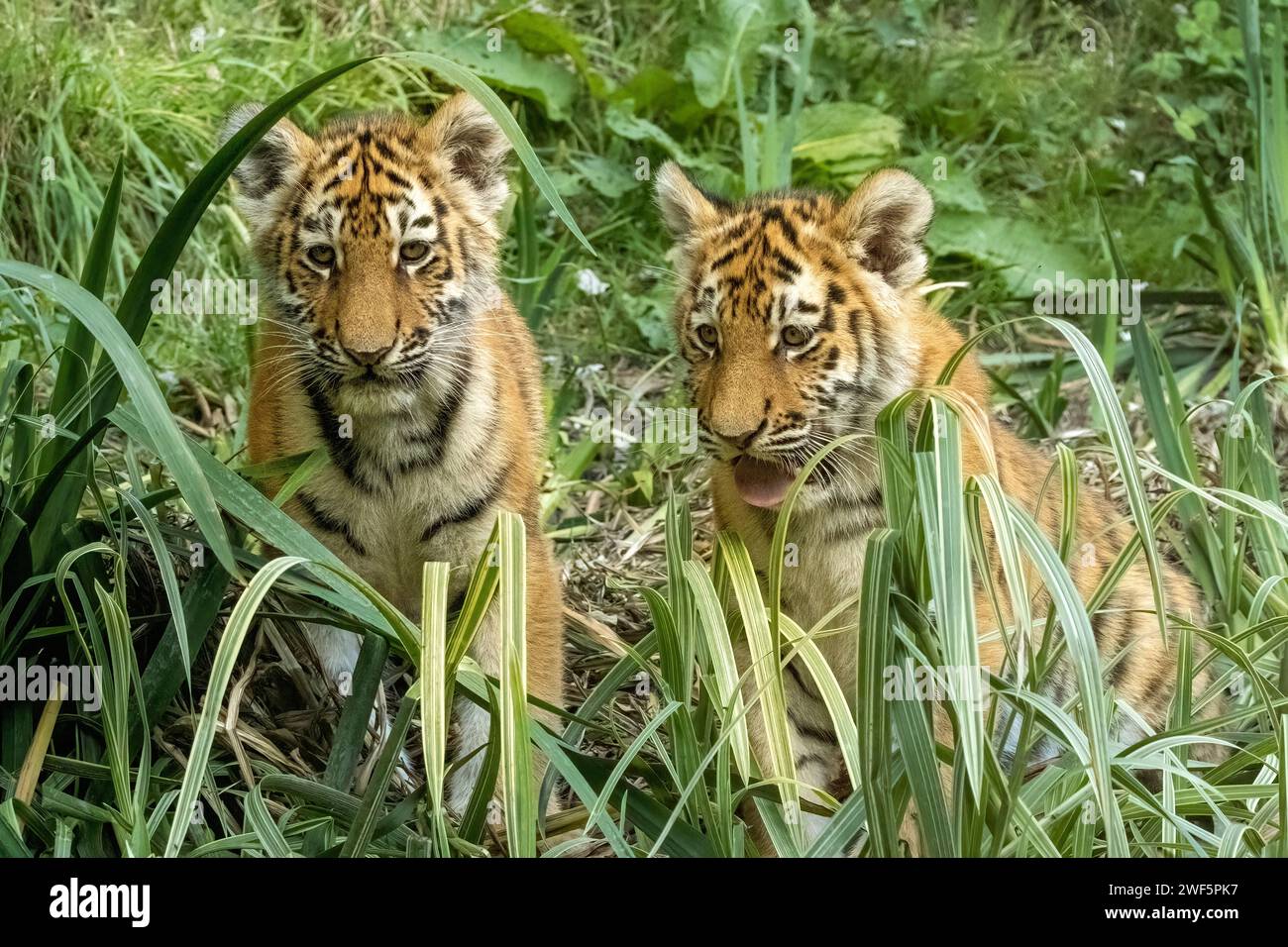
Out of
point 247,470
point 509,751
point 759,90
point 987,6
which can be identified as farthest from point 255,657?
point 987,6

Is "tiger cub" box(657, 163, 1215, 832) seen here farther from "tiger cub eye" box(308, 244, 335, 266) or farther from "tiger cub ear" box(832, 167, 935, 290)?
"tiger cub eye" box(308, 244, 335, 266)

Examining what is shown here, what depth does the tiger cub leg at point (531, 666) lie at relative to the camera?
4199mm

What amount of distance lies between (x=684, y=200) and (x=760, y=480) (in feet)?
2.58

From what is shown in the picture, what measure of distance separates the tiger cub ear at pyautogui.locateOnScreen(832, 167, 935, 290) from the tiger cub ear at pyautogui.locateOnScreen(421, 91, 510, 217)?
97 centimetres

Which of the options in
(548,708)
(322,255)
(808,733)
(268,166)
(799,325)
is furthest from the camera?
(268,166)

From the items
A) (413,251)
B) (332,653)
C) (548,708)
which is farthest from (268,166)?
(548,708)

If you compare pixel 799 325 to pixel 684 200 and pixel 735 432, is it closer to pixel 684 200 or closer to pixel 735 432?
pixel 735 432

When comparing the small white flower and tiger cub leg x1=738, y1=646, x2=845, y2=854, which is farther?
the small white flower

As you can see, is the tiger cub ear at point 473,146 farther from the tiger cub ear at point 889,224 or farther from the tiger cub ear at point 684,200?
the tiger cub ear at point 889,224

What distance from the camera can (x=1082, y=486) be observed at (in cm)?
480

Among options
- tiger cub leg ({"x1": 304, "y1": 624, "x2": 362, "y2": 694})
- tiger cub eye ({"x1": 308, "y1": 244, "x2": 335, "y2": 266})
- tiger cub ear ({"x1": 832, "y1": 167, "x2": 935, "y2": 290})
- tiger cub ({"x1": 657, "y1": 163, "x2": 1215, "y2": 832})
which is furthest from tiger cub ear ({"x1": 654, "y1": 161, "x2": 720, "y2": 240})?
tiger cub leg ({"x1": 304, "y1": 624, "x2": 362, "y2": 694})

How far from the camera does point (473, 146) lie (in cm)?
440

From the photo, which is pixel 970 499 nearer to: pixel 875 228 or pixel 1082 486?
pixel 875 228

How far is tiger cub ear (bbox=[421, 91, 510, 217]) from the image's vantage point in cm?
432
